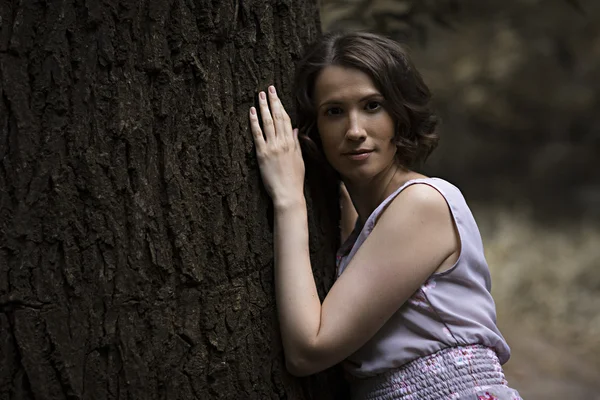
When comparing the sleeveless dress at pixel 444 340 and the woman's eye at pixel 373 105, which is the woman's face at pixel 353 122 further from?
the sleeveless dress at pixel 444 340

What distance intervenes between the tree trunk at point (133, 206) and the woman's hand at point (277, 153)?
0.10 ft

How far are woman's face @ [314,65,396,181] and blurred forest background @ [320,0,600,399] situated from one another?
5.52 meters

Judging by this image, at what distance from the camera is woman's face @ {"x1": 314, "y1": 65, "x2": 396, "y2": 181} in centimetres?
211

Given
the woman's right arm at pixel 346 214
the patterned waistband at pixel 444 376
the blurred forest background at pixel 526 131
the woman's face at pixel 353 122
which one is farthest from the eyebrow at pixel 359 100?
the blurred forest background at pixel 526 131

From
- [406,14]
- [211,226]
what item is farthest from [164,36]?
[406,14]

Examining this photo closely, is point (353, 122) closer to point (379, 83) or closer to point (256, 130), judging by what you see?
point (379, 83)

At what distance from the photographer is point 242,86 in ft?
6.72

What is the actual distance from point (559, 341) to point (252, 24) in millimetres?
5026

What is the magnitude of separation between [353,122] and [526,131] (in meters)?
8.99

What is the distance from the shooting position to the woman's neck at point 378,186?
2242 mm

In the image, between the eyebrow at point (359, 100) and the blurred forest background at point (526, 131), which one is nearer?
the eyebrow at point (359, 100)

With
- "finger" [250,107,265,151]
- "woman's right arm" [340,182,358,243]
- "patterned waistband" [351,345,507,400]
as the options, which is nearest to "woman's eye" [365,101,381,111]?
"finger" [250,107,265,151]

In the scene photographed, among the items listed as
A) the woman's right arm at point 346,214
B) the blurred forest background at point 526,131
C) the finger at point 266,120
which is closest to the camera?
the finger at point 266,120

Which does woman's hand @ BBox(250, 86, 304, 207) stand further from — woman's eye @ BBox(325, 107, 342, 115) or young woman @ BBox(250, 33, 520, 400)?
woman's eye @ BBox(325, 107, 342, 115)
